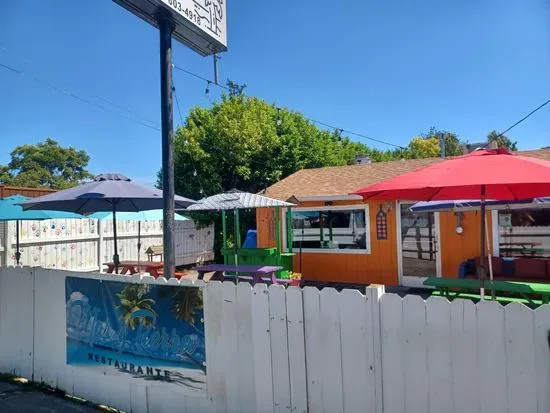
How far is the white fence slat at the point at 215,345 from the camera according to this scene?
3.27 metres

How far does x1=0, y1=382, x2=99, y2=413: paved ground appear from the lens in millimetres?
3795

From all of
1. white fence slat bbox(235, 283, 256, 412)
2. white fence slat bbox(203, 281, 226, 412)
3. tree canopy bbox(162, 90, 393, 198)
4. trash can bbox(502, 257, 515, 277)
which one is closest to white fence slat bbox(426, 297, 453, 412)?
white fence slat bbox(235, 283, 256, 412)

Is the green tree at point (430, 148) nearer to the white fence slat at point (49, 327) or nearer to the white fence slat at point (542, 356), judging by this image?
the white fence slat at point (49, 327)

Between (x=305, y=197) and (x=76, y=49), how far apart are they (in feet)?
26.4

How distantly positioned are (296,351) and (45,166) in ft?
177

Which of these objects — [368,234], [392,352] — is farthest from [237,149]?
[392,352]

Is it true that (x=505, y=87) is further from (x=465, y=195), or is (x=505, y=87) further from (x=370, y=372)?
(x=370, y=372)

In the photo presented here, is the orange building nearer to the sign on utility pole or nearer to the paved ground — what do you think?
the sign on utility pole

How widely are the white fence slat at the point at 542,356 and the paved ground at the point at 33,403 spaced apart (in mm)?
3808

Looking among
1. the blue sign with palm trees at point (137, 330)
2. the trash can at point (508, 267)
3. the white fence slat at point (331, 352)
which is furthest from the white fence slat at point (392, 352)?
the trash can at point (508, 267)

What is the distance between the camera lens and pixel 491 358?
2412 mm

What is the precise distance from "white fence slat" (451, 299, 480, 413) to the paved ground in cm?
336

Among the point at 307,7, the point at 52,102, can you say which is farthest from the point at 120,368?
the point at 52,102

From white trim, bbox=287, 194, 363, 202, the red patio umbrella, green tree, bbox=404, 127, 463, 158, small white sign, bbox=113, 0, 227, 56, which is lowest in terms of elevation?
the red patio umbrella
